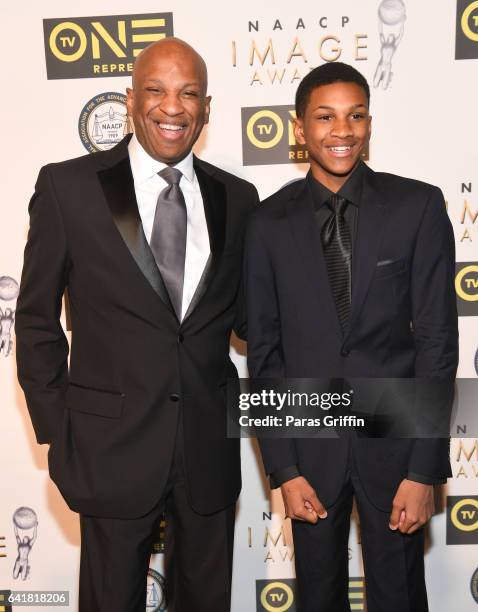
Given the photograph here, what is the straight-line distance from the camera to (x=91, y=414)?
5.65 feet

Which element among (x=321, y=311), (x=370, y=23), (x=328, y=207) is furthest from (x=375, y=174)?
(x=370, y=23)

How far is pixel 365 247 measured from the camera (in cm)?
167

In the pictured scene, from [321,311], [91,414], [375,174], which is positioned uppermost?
[375,174]

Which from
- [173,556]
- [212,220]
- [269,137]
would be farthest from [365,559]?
[269,137]

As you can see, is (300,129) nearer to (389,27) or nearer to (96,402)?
(389,27)

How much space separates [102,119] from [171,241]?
2.97 ft

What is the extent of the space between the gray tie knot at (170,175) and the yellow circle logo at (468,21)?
1.30m

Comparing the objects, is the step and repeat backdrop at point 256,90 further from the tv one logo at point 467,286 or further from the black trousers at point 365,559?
the black trousers at point 365,559

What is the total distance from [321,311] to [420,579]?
811 mm

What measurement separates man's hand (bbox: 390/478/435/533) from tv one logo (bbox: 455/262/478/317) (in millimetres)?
994

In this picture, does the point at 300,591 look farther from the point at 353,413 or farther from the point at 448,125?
the point at 448,125

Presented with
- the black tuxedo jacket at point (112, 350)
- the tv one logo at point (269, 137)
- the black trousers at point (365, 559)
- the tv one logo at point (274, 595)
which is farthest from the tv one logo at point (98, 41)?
the tv one logo at point (274, 595)

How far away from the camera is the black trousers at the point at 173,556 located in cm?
173

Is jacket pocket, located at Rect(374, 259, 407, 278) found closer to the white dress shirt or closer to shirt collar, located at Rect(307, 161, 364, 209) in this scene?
shirt collar, located at Rect(307, 161, 364, 209)
